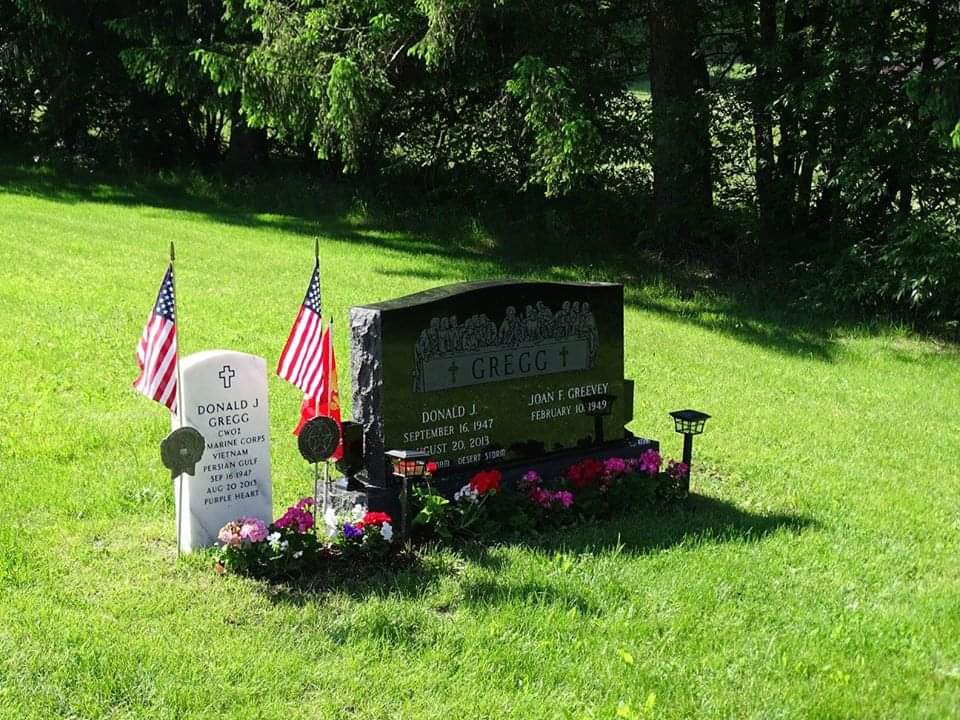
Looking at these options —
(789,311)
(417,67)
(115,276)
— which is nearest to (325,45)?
(417,67)

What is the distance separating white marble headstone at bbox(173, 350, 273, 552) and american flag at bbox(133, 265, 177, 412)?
0.09 metres

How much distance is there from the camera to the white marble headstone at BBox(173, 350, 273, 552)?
20.2 feet

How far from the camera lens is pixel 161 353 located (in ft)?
19.7

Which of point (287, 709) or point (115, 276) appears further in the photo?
point (115, 276)

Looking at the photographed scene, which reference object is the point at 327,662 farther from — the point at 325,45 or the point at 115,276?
the point at 325,45

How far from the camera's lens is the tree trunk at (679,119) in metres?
16.1

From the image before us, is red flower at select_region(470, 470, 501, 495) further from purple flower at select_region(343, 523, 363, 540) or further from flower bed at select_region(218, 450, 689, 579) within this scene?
purple flower at select_region(343, 523, 363, 540)

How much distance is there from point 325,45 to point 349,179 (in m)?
5.58

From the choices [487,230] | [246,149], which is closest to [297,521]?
[487,230]

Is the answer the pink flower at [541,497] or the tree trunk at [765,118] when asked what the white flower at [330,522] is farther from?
the tree trunk at [765,118]

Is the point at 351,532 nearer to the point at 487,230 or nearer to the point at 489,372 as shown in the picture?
the point at 489,372

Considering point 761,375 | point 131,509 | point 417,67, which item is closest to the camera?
point 131,509

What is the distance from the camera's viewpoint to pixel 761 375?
1180 centimetres

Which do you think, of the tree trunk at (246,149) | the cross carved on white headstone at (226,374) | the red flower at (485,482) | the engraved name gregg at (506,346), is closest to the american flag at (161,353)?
the cross carved on white headstone at (226,374)
